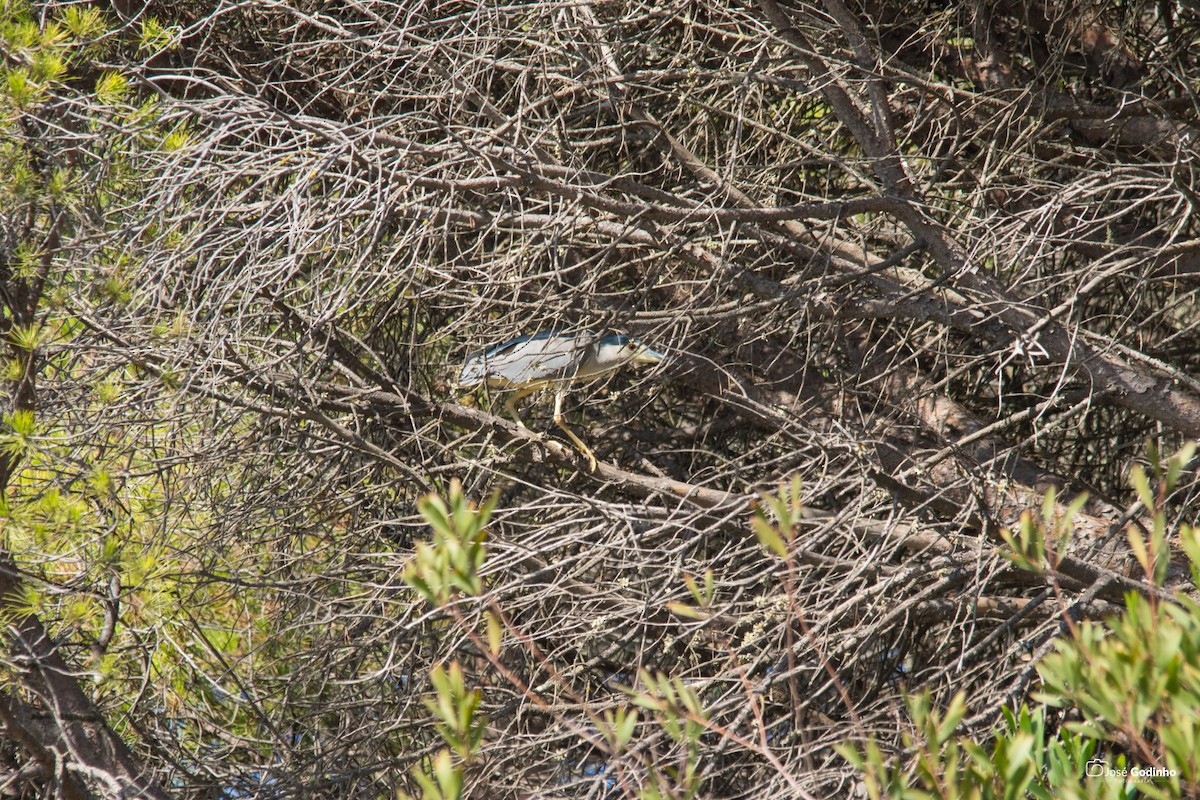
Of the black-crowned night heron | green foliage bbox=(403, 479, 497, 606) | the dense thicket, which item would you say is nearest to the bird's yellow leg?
the black-crowned night heron

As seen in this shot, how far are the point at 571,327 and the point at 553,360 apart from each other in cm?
15

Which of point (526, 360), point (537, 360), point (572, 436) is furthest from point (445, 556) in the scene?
point (572, 436)

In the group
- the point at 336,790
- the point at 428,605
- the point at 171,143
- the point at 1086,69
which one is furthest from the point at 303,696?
the point at 1086,69

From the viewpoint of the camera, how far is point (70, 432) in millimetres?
4199

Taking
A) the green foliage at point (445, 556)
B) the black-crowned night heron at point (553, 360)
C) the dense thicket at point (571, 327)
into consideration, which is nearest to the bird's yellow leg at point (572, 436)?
the black-crowned night heron at point (553, 360)

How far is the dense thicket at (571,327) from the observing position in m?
3.67

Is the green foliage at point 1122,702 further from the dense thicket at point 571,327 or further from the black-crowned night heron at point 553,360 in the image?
the black-crowned night heron at point 553,360

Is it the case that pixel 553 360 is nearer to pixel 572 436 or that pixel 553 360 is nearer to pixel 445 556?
pixel 572 436

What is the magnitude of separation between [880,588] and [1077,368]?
118cm

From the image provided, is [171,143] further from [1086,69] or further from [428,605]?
[1086,69]

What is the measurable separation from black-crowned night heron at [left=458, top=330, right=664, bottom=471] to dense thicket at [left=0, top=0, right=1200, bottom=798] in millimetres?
117

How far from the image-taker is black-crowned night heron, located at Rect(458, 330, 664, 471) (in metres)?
4.33

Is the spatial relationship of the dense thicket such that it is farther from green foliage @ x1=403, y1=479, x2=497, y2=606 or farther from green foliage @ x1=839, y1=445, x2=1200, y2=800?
green foliage @ x1=403, y1=479, x2=497, y2=606

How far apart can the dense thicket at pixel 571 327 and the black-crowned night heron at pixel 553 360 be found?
117 mm
